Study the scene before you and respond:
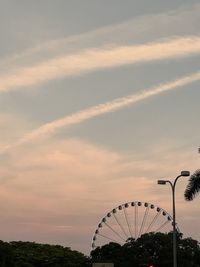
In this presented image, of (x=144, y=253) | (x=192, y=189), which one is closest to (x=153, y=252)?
(x=144, y=253)

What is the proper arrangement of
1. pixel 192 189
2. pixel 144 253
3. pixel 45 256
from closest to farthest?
pixel 192 189 < pixel 144 253 < pixel 45 256

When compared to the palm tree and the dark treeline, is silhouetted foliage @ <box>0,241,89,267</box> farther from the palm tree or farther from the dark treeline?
the palm tree

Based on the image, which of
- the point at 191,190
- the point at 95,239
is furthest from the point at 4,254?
the point at 191,190

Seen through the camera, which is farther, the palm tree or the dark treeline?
the dark treeline

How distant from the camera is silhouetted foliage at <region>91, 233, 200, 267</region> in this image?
102312 millimetres

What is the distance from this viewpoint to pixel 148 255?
10331 cm

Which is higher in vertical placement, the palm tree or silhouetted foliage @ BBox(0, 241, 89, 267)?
silhouetted foliage @ BBox(0, 241, 89, 267)

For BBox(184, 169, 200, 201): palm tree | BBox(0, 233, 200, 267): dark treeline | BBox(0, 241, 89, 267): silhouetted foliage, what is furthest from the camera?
BBox(0, 241, 89, 267): silhouetted foliage

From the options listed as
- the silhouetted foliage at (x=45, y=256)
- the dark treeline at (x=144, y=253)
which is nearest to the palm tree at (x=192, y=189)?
the dark treeline at (x=144, y=253)

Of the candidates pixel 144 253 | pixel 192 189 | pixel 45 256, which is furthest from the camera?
pixel 45 256

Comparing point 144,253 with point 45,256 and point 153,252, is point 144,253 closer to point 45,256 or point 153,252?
point 153,252

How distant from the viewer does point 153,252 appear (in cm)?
10431

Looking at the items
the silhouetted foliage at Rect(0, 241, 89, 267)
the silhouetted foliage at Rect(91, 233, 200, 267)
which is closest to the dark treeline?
the silhouetted foliage at Rect(91, 233, 200, 267)

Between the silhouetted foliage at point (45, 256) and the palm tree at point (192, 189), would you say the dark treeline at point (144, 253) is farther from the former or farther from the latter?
the palm tree at point (192, 189)
